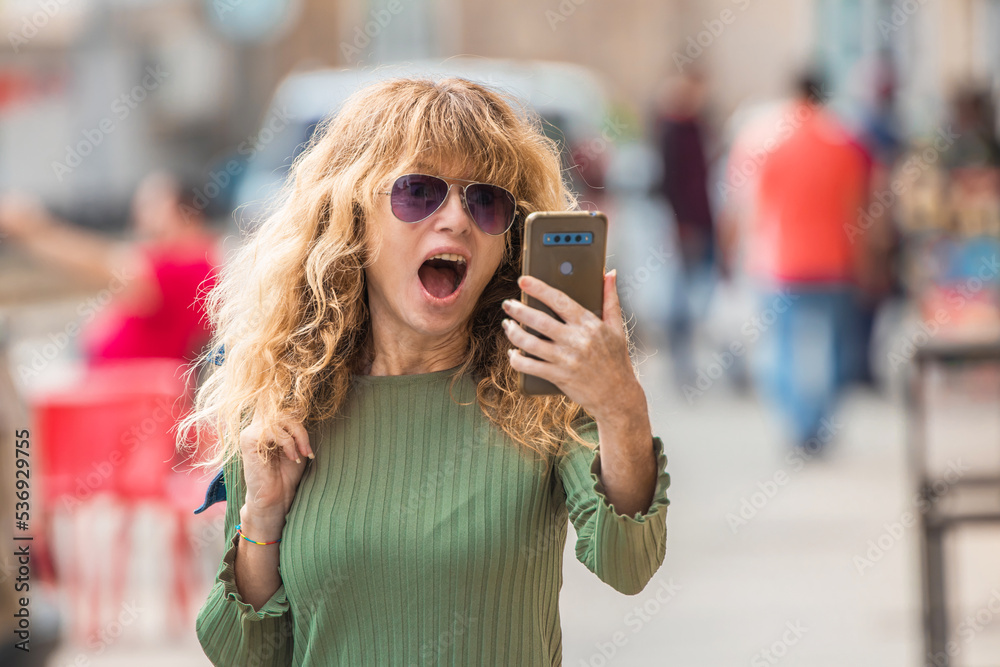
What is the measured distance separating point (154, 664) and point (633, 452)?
346cm

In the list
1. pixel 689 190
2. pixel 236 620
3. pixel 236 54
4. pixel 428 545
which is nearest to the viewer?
pixel 428 545

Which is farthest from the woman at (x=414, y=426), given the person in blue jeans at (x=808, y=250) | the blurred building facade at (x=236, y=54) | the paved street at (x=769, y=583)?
the blurred building facade at (x=236, y=54)

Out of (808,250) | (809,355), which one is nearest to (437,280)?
(808,250)

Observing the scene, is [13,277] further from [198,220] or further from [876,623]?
[876,623]

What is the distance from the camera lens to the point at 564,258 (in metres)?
1.67

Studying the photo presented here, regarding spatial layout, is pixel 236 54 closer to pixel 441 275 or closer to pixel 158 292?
pixel 158 292

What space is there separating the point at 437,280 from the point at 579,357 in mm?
352

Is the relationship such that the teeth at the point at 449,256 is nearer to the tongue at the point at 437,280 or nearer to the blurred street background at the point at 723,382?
the tongue at the point at 437,280

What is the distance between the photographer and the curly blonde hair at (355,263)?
5.91 feet

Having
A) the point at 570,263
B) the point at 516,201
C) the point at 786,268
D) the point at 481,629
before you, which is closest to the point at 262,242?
the point at 516,201

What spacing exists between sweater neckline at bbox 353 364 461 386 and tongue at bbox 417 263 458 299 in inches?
4.9

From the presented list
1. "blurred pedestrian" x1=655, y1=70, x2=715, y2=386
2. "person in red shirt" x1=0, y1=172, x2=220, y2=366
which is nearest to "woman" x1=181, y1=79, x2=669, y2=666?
"person in red shirt" x1=0, y1=172, x2=220, y2=366

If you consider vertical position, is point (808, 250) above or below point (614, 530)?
above

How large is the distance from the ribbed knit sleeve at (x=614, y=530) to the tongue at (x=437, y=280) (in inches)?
13.2
